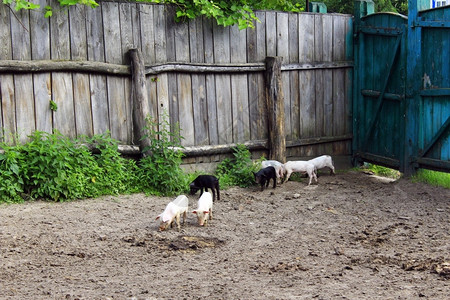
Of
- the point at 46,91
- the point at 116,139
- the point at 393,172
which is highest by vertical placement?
the point at 46,91

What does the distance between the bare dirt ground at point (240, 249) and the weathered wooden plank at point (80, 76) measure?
3.73 feet

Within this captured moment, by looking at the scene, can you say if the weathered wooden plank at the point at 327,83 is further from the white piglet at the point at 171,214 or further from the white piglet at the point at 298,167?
the white piglet at the point at 171,214

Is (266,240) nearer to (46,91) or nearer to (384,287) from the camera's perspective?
(384,287)

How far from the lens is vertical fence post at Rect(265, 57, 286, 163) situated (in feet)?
33.3

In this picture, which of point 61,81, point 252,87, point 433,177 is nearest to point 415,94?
point 433,177

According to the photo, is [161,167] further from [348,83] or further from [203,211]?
[348,83]

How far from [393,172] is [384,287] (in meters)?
6.02

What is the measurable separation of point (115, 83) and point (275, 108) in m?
2.61

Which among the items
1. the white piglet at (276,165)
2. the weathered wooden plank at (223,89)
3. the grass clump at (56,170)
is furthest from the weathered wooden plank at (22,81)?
the white piglet at (276,165)

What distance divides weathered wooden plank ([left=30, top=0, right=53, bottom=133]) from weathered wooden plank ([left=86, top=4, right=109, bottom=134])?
56 cm

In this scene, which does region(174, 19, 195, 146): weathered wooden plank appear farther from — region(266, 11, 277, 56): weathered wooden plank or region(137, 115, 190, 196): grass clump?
region(266, 11, 277, 56): weathered wooden plank

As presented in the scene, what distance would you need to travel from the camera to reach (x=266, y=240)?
691cm

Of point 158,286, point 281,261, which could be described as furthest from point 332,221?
point 158,286

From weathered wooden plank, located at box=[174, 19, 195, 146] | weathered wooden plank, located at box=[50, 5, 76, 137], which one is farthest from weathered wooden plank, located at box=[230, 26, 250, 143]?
weathered wooden plank, located at box=[50, 5, 76, 137]
